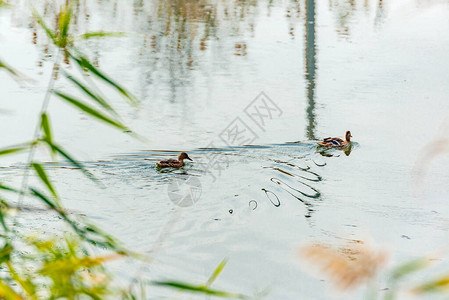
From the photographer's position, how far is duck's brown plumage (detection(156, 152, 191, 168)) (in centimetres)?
670

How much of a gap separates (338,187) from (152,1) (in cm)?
914

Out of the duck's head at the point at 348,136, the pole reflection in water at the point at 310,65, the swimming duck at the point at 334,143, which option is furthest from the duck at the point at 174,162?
the duck's head at the point at 348,136

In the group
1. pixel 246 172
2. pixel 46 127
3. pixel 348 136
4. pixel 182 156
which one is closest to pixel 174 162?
pixel 182 156

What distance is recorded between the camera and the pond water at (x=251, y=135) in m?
5.28

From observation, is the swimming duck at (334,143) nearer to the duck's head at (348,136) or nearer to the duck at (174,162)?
the duck's head at (348,136)

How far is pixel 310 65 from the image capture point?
10539mm

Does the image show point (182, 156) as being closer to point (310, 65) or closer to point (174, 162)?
point (174, 162)

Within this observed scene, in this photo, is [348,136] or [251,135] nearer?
[348,136]

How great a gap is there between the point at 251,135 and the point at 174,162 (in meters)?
1.34

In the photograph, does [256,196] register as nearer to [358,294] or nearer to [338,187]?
[338,187]

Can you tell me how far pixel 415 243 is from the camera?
538 cm

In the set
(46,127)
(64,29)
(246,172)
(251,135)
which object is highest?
(64,29)

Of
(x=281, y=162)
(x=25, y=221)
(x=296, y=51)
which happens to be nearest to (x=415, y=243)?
(x=281, y=162)

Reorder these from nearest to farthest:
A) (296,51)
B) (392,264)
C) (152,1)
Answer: (392,264), (296,51), (152,1)
